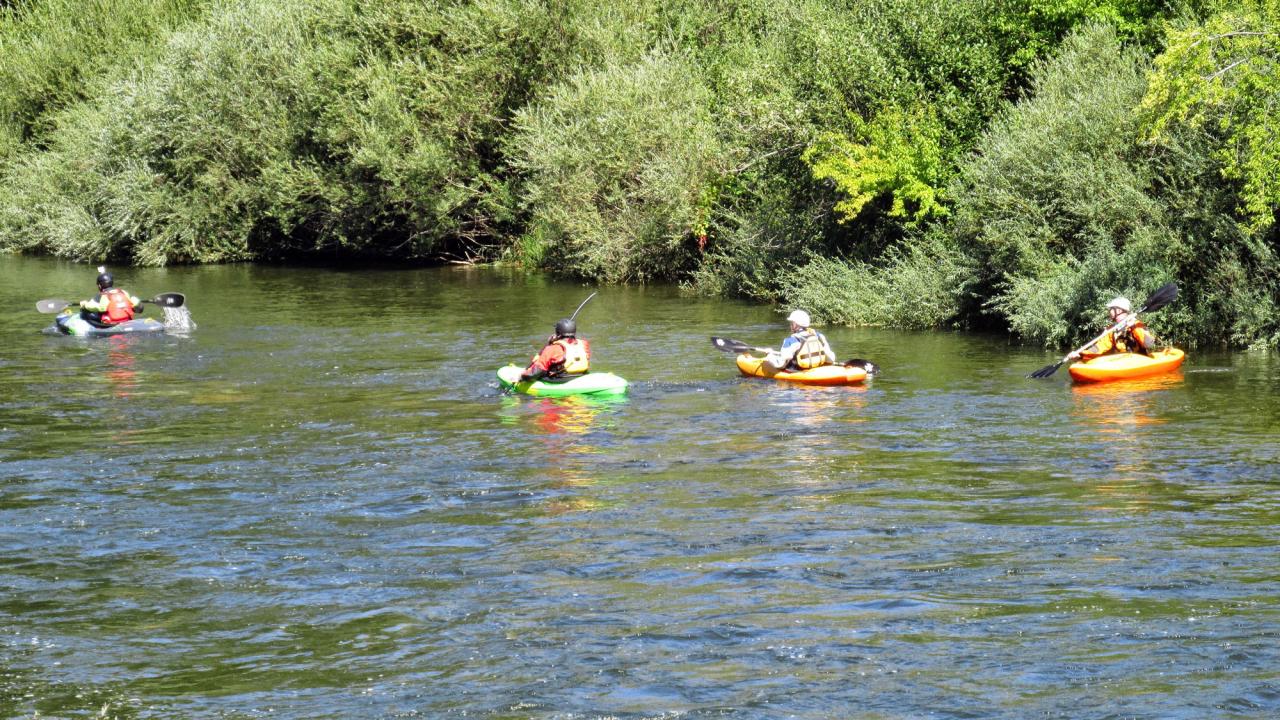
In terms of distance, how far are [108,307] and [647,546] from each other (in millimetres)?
17913

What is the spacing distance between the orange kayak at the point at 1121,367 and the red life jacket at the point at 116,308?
16.7m

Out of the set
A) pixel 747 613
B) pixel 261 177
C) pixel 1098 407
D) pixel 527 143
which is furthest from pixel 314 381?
pixel 261 177

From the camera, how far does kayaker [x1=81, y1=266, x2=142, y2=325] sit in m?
26.9

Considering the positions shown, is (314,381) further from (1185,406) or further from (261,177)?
(261,177)

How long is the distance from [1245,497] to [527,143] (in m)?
26.9

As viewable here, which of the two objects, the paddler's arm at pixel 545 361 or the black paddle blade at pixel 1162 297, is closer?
the paddler's arm at pixel 545 361

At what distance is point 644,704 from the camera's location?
342 inches

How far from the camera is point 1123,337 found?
20.1 m

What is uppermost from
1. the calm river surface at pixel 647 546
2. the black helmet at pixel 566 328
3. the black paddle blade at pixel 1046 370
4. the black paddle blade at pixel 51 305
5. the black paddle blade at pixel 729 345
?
the black helmet at pixel 566 328

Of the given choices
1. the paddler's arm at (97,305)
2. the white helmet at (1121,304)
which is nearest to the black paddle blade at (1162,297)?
the white helmet at (1121,304)

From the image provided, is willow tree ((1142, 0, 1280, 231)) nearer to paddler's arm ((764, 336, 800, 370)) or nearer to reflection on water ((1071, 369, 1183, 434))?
reflection on water ((1071, 369, 1183, 434))

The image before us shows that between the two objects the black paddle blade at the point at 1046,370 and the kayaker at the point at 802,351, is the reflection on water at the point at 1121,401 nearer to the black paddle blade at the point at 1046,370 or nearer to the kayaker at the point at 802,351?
the black paddle blade at the point at 1046,370

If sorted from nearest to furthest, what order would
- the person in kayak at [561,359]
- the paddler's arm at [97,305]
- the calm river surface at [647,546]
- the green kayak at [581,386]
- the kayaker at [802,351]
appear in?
the calm river surface at [647,546], the green kayak at [581,386], the person in kayak at [561,359], the kayaker at [802,351], the paddler's arm at [97,305]

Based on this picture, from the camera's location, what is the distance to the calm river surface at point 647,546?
904 cm
